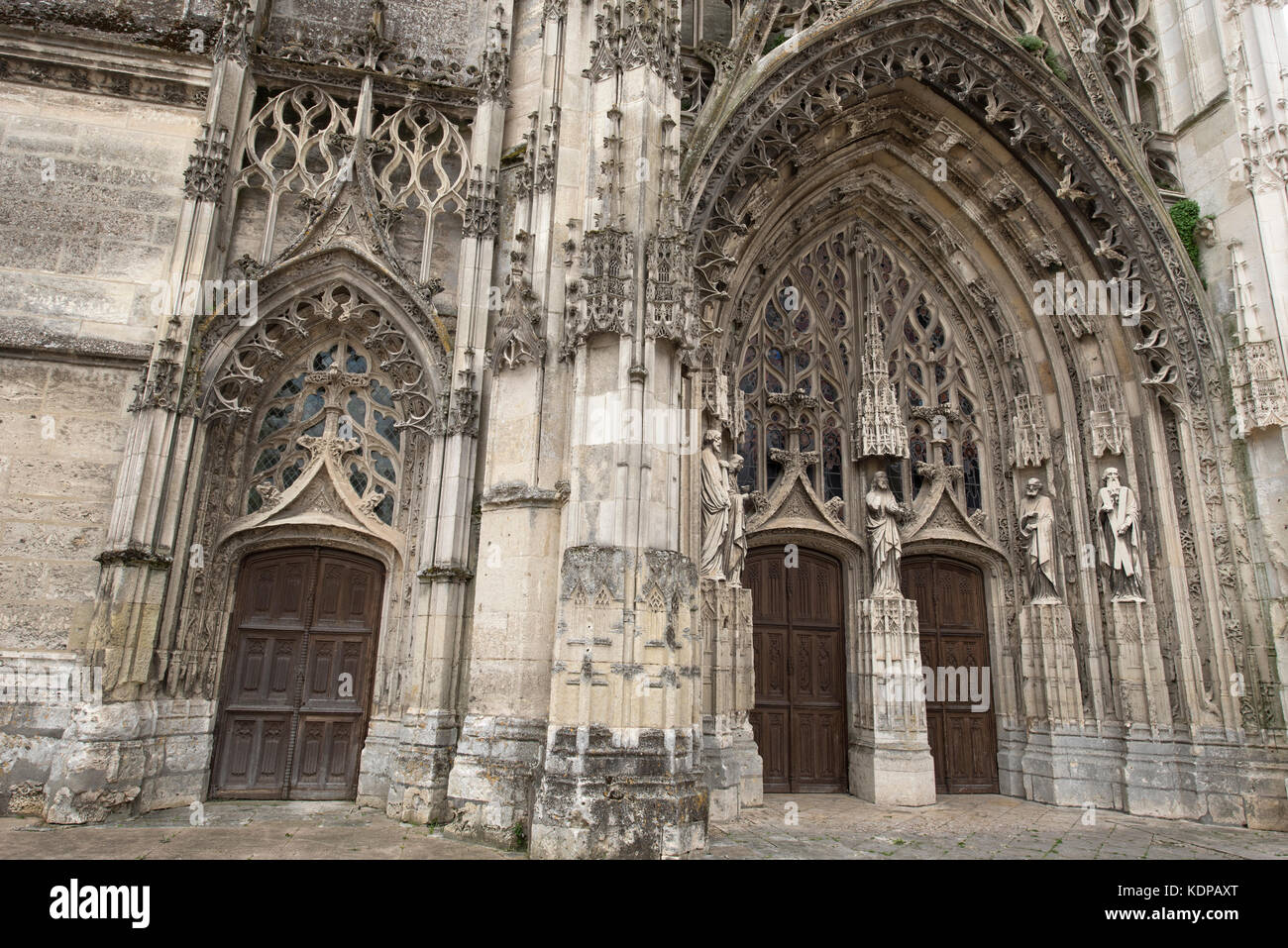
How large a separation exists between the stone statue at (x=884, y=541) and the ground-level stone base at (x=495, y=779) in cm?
535

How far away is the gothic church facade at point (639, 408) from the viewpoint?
803 centimetres

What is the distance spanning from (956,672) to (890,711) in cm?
175

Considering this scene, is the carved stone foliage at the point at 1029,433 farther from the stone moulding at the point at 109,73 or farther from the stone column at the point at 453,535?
the stone moulding at the point at 109,73

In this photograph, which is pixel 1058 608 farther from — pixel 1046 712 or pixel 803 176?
pixel 803 176

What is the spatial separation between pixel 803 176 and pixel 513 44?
4.27 metres

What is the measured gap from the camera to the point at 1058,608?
37.0 ft

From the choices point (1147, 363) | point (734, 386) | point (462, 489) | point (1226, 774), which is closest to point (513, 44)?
point (734, 386)

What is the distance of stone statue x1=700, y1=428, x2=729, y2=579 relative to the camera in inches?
370

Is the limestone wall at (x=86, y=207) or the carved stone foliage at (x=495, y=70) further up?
the carved stone foliage at (x=495, y=70)

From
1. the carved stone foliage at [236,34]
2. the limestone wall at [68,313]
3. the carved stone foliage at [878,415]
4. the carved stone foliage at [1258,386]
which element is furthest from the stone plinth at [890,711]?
the carved stone foliage at [236,34]

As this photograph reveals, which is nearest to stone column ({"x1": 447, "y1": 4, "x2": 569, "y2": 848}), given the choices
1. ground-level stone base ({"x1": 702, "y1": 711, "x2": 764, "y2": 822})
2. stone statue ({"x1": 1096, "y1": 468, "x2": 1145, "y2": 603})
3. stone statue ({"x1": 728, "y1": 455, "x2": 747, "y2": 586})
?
ground-level stone base ({"x1": 702, "y1": 711, "x2": 764, "y2": 822})

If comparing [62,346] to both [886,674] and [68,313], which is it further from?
[886,674]

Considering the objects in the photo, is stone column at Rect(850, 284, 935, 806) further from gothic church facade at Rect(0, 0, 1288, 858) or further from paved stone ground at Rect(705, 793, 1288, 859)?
paved stone ground at Rect(705, 793, 1288, 859)

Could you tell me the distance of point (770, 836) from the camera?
8.05 m
